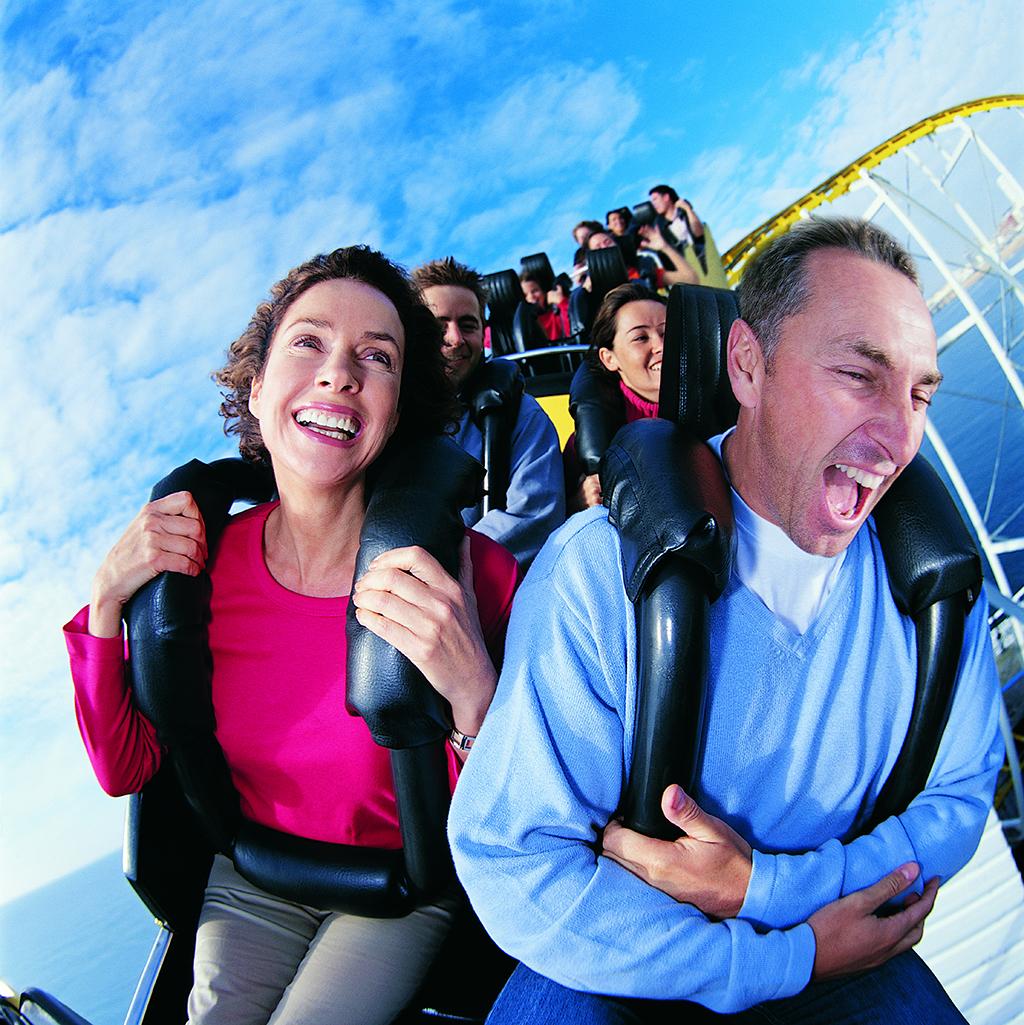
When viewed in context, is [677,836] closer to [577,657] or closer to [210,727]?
[577,657]

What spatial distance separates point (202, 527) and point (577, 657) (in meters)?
0.54

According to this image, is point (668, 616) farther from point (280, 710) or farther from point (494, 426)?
point (494, 426)

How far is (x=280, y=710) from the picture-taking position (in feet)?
3.24

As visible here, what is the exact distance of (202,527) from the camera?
99 centimetres

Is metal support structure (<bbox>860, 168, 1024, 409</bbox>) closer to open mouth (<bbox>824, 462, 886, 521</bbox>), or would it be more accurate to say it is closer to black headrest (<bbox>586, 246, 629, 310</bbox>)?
black headrest (<bbox>586, 246, 629, 310</bbox>)

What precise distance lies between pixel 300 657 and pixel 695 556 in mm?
544

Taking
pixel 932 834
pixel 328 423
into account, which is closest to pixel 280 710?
pixel 328 423

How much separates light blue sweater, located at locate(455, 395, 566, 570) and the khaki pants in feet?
3.04

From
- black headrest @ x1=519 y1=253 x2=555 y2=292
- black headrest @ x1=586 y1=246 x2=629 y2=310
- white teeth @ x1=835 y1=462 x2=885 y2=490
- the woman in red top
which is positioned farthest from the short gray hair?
black headrest @ x1=519 y1=253 x2=555 y2=292

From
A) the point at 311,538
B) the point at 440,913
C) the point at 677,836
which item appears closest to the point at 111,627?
the point at 311,538

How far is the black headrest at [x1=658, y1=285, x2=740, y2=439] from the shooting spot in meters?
1.02

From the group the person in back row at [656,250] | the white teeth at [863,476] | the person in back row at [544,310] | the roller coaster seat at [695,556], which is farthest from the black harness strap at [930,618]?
the person in back row at [544,310]

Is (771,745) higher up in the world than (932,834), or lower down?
higher up

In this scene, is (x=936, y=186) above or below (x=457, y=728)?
above
